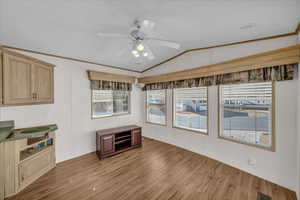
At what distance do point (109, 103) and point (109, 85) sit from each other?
0.61m

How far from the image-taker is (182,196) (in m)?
1.77

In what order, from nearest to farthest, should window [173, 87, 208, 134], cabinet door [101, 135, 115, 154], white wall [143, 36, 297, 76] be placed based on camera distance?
white wall [143, 36, 297, 76] → cabinet door [101, 135, 115, 154] → window [173, 87, 208, 134]

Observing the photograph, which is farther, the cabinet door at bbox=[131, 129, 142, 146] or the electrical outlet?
the cabinet door at bbox=[131, 129, 142, 146]

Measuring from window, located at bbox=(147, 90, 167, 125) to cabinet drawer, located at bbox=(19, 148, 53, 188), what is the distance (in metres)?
2.94

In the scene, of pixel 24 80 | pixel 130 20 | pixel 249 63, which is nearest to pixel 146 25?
pixel 130 20

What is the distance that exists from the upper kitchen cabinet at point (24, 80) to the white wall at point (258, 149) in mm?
3275

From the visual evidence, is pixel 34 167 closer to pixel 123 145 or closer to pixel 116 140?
pixel 116 140

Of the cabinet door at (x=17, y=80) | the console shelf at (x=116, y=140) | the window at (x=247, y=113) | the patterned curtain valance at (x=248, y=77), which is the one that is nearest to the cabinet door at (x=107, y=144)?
the console shelf at (x=116, y=140)

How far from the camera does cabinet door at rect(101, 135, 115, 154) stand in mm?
2852

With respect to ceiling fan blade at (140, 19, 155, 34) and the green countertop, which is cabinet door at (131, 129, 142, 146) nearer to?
the green countertop

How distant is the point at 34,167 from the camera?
2.08 m

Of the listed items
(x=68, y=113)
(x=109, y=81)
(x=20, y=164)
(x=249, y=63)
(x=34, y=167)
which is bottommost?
(x=34, y=167)

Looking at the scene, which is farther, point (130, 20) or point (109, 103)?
point (109, 103)

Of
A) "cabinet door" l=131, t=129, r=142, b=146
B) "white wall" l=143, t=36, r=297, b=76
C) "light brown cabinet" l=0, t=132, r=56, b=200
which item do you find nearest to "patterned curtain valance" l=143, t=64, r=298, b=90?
"white wall" l=143, t=36, r=297, b=76
